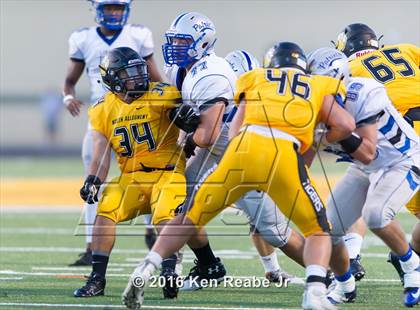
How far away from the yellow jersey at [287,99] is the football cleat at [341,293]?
113cm

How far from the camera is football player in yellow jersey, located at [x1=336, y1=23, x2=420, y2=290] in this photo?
6477mm

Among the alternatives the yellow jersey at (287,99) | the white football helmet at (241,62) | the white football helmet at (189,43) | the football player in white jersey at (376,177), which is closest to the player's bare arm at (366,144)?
the football player in white jersey at (376,177)

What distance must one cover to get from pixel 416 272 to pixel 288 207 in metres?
1.22

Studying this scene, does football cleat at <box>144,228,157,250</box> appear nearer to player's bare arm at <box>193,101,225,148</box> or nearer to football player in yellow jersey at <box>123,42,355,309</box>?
player's bare arm at <box>193,101,225,148</box>

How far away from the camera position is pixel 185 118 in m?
6.21

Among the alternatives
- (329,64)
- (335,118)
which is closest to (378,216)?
(335,118)

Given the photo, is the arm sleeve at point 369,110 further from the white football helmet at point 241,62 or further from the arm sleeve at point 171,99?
the white football helmet at point 241,62

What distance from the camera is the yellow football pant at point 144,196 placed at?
6.20m

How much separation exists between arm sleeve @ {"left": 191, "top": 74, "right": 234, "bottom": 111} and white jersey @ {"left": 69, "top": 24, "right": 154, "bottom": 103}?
7.70 feet

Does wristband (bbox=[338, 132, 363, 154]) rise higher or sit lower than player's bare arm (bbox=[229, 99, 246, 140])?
lower

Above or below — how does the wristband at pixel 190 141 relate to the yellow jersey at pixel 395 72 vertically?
below

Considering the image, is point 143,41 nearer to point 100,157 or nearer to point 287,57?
point 100,157

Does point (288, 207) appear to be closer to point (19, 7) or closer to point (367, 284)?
point (367, 284)

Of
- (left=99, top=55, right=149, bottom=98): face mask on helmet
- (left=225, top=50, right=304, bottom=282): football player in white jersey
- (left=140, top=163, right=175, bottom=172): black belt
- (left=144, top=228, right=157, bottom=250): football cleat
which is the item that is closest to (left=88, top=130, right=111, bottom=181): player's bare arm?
(left=140, top=163, right=175, bottom=172): black belt
